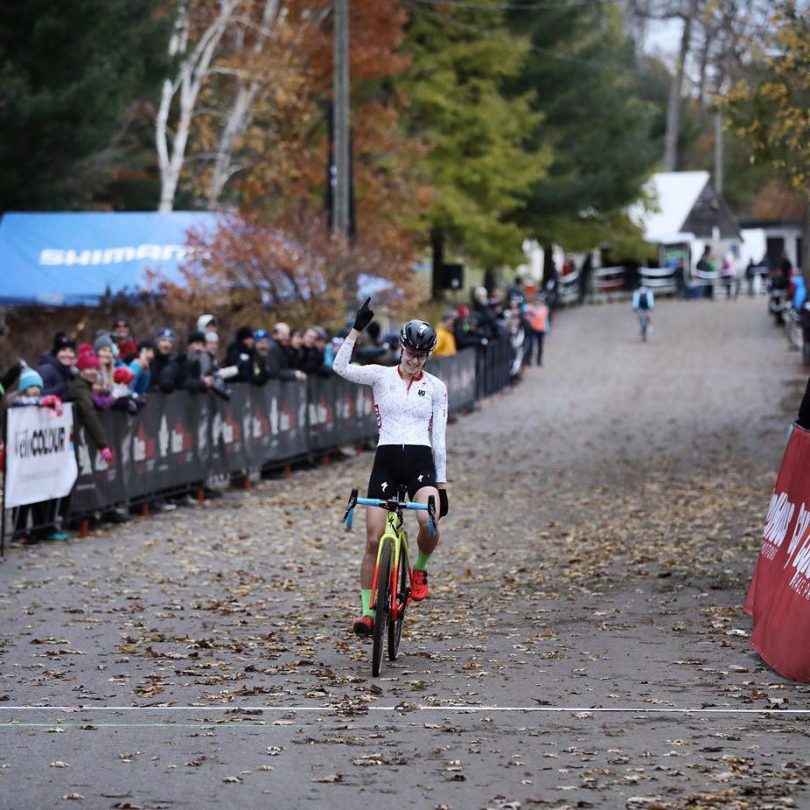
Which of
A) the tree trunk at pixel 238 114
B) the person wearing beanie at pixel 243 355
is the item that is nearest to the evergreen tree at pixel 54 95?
the tree trunk at pixel 238 114

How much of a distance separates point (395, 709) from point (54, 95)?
93.7 feet

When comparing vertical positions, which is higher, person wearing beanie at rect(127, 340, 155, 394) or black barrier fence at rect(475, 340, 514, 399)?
person wearing beanie at rect(127, 340, 155, 394)

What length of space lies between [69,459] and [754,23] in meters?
10.4

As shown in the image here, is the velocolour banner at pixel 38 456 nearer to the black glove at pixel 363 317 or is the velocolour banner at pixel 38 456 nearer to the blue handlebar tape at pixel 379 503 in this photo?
the blue handlebar tape at pixel 379 503

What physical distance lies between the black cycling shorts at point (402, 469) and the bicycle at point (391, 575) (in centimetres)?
9

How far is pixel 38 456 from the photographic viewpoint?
16953mm

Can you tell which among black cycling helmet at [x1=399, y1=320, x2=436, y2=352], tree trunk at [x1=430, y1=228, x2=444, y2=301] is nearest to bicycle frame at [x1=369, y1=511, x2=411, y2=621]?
black cycling helmet at [x1=399, y1=320, x2=436, y2=352]

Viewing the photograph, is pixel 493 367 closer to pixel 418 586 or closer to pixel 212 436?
pixel 212 436

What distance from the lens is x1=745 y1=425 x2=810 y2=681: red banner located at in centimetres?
1041

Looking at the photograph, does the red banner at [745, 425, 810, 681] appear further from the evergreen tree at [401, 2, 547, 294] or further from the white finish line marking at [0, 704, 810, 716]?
the evergreen tree at [401, 2, 547, 294]

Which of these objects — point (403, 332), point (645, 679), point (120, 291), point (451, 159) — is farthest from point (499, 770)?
point (451, 159)

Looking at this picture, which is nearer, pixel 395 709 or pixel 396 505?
pixel 395 709

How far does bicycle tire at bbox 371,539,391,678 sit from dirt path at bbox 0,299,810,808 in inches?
6.1

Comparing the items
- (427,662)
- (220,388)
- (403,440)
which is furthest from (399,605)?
(220,388)
